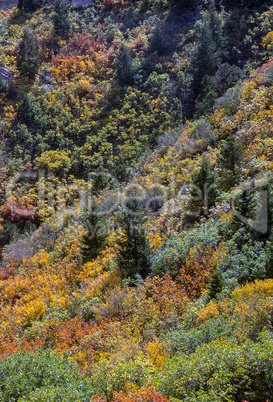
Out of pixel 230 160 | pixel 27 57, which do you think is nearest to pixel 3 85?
pixel 27 57

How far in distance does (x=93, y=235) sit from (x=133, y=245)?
318cm

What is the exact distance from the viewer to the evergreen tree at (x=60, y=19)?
A: 42.8 m

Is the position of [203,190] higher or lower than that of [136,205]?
higher

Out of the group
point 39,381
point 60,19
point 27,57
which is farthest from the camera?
point 60,19

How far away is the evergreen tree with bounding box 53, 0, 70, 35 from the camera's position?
42.8 metres

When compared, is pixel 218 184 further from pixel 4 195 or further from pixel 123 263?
pixel 4 195

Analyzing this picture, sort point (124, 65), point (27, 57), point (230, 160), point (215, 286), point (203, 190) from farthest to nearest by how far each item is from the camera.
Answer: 1. point (27, 57)
2. point (124, 65)
3. point (230, 160)
4. point (203, 190)
5. point (215, 286)

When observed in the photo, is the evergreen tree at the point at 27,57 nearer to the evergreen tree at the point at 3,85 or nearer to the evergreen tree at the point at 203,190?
the evergreen tree at the point at 3,85

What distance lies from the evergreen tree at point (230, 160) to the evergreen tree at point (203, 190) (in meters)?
1.53

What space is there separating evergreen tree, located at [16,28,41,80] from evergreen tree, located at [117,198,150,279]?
3192 centimetres

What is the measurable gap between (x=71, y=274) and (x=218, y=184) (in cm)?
851

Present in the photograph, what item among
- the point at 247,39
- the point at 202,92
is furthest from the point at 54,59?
the point at 247,39

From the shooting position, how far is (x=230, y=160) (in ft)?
50.7

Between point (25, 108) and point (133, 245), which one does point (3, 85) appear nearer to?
point (25, 108)
